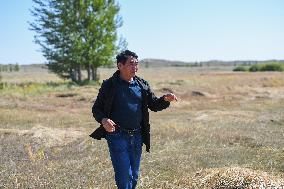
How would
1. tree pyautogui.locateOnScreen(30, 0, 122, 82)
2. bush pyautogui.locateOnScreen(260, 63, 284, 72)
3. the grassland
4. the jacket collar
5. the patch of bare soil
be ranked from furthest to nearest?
bush pyautogui.locateOnScreen(260, 63, 284, 72) → tree pyautogui.locateOnScreen(30, 0, 122, 82) → the patch of bare soil → the grassland → the jacket collar

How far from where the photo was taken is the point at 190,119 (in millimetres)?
18359

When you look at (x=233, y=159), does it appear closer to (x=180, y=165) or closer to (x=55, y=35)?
Answer: (x=180, y=165)

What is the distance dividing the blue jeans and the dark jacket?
159mm

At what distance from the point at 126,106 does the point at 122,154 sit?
0.56 metres

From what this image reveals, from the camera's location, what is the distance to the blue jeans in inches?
243

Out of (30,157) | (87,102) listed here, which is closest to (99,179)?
(30,157)

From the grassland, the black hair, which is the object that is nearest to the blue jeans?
the black hair

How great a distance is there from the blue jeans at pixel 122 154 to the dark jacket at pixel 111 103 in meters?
0.16

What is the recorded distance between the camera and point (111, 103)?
614 cm

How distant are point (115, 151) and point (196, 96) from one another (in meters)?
22.0

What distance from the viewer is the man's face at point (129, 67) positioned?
618 centimetres

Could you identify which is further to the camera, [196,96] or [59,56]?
[59,56]

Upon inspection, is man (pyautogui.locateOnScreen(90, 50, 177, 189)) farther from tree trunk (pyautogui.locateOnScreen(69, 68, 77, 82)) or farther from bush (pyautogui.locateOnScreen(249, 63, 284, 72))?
bush (pyautogui.locateOnScreen(249, 63, 284, 72))

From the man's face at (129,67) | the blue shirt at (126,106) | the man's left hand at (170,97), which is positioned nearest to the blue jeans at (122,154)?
the blue shirt at (126,106)
